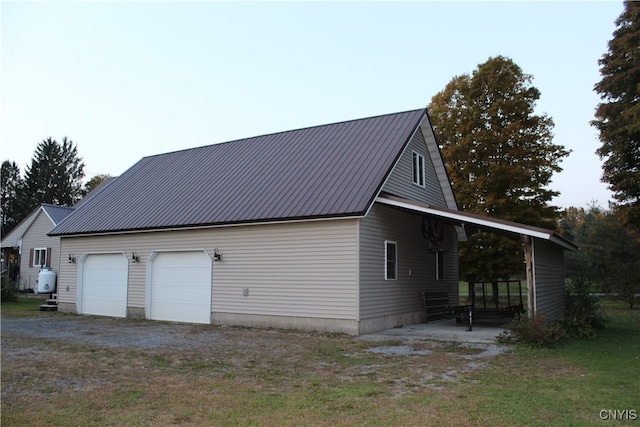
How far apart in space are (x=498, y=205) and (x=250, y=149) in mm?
11171

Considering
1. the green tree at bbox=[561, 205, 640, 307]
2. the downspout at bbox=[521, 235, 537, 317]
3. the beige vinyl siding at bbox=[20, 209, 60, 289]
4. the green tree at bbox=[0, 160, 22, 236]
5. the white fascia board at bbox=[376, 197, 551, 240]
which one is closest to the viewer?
the white fascia board at bbox=[376, 197, 551, 240]

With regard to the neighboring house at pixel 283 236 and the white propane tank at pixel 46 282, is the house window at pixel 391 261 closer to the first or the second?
the neighboring house at pixel 283 236

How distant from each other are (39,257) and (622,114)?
3159cm

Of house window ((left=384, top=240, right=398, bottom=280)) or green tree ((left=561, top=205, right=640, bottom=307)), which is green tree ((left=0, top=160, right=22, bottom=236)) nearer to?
house window ((left=384, top=240, right=398, bottom=280))

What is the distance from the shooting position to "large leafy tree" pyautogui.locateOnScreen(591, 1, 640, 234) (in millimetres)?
19516

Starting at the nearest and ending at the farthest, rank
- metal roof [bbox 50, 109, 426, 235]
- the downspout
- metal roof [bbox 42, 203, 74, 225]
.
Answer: the downspout
metal roof [bbox 50, 109, 426, 235]
metal roof [bbox 42, 203, 74, 225]

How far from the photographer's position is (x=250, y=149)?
62.4ft

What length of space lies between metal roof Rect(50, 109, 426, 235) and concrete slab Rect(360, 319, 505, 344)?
127 inches

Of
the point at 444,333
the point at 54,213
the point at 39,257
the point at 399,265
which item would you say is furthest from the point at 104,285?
the point at 39,257

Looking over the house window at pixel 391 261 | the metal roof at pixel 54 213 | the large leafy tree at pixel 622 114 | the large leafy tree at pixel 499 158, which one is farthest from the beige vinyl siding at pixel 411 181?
the metal roof at pixel 54 213

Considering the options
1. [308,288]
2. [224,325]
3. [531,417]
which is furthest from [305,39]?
[531,417]

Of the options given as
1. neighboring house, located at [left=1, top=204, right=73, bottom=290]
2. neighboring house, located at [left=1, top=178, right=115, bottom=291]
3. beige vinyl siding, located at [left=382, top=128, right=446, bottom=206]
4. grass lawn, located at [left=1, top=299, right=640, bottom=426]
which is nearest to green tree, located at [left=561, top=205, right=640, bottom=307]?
beige vinyl siding, located at [left=382, top=128, right=446, bottom=206]

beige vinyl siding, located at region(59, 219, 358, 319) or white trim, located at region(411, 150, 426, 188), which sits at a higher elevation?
white trim, located at region(411, 150, 426, 188)

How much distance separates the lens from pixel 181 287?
15.9m
